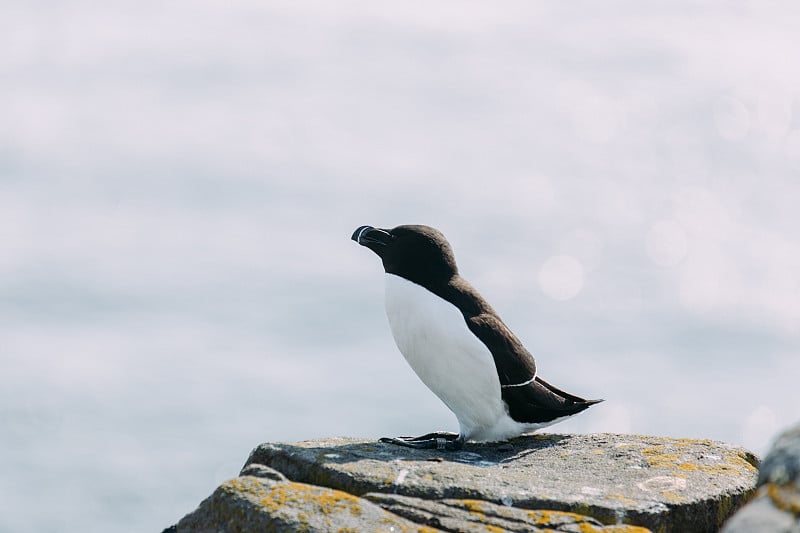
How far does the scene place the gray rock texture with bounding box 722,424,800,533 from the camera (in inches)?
150

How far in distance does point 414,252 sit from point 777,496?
15.7 feet

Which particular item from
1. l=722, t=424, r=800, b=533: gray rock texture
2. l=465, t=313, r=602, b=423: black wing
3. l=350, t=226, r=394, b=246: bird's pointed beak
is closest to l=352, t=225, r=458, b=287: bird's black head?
l=350, t=226, r=394, b=246: bird's pointed beak

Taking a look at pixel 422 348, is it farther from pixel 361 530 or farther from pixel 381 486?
pixel 361 530

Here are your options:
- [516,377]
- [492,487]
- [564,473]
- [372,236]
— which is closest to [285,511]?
[492,487]

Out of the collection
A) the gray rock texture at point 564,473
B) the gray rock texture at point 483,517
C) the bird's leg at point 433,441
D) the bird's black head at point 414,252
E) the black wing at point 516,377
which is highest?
the bird's black head at point 414,252

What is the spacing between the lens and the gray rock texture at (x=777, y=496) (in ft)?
12.5

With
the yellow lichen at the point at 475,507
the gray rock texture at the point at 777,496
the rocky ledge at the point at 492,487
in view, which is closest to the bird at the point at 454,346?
the rocky ledge at the point at 492,487

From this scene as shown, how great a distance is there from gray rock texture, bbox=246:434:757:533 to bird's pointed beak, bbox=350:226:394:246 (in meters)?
1.70

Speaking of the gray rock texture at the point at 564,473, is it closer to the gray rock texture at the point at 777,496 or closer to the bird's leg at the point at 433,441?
the bird's leg at the point at 433,441

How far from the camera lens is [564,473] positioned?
7.32m

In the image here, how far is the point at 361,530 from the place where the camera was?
5359mm

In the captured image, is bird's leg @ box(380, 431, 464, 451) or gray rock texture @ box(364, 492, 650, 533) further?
bird's leg @ box(380, 431, 464, 451)

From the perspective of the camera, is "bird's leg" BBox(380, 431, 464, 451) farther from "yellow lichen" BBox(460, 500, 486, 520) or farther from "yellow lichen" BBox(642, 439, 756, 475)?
A: "yellow lichen" BBox(460, 500, 486, 520)

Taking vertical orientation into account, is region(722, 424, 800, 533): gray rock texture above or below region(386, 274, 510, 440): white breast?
below
